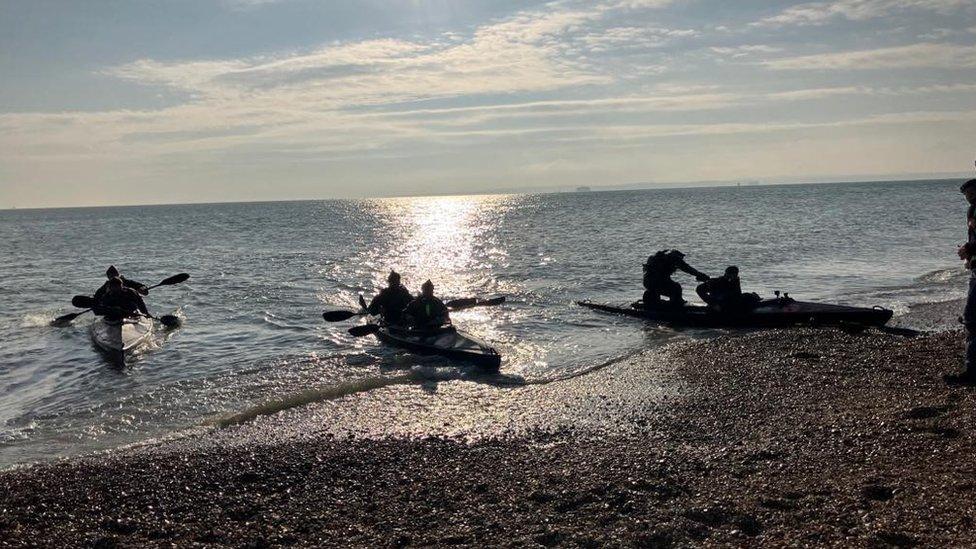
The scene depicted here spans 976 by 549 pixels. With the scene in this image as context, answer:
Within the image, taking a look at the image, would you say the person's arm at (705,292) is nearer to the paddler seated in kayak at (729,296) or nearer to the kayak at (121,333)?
the paddler seated in kayak at (729,296)

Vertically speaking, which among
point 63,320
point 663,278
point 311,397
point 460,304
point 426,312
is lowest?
point 311,397

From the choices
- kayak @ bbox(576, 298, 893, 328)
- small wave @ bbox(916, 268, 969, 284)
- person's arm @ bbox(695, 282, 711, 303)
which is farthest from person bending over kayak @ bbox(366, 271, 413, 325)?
small wave @ bbox(916, 268, 969, 284)

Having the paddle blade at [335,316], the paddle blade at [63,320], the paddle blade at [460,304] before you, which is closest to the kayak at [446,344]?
the paddle blade at [335,316]

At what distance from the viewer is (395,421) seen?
11.4m

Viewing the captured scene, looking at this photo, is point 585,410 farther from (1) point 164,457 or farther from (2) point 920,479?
(1) point 164,457

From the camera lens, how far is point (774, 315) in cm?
1809

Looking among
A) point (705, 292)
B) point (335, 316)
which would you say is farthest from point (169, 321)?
point (705, 292)

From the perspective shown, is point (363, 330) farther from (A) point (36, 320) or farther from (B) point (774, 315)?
(A) point (36, 320)

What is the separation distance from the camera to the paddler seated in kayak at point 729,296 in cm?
1877

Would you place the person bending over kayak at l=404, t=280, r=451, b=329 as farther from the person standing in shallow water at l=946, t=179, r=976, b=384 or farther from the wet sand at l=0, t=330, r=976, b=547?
the person standing in shallow water at l=946, t=179, r=976, b=384

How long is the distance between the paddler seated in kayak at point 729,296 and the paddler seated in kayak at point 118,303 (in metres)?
16.6

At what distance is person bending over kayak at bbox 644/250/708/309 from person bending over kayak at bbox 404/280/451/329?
21.9ft

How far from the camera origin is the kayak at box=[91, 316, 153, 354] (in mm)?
18594

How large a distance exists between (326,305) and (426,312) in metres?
10.3
